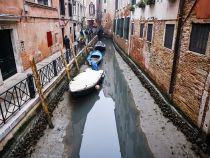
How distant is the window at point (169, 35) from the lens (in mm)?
6659

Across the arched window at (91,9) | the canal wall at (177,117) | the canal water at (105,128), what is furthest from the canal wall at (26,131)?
the arched window at (91,9)

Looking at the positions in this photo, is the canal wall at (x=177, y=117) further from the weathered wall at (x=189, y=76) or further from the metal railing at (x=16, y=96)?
the metal railing at (x=16, y=96)

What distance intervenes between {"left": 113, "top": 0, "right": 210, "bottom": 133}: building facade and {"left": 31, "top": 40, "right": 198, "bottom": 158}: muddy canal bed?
35.3 inches

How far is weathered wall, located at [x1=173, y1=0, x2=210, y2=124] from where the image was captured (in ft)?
15.9

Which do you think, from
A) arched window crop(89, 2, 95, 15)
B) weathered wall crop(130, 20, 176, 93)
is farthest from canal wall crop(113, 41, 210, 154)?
arched window crop(89, 2, 95, 15)

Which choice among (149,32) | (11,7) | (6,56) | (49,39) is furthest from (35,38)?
(149,32)

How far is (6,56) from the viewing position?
7.75m

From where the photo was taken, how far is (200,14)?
4824 mm

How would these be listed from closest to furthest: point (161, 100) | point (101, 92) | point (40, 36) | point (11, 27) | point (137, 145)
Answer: point (137, 145) → point (161, 100) → point (11, 27) → point (101, 92) → point (40, 36)

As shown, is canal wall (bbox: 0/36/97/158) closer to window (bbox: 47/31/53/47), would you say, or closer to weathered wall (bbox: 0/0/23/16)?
weathered wall (bbox: 0/0/23/16)

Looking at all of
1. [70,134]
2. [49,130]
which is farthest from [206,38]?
[49,130]

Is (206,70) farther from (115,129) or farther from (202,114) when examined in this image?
(115,129)

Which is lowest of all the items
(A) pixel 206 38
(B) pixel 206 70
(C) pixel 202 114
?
(C) pixel 202 114

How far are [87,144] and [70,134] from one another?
685 millimetres
